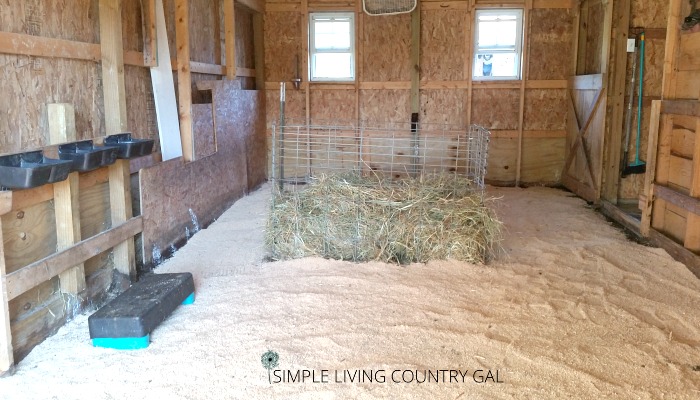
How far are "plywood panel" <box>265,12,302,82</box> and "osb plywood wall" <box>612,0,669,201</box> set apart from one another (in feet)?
12.5

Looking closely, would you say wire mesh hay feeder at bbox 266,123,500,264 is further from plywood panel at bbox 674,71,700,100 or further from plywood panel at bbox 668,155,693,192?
plywood panel at bbox 674,71,700,100

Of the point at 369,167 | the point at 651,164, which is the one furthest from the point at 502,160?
the point at 369,167

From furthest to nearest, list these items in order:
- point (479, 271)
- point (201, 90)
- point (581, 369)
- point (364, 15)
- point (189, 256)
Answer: point (364, 15), point (201, 90), point (189, 256), point (479, 271), point (581, 369)

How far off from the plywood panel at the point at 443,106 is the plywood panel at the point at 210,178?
2.07m

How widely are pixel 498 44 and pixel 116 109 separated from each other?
5.17 meters

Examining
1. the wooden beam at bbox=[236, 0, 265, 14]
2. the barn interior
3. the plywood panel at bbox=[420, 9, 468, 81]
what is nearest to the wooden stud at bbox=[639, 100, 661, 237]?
the barn interior

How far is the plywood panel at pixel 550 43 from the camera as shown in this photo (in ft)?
24.0

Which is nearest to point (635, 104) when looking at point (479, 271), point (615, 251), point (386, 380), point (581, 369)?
point (615, 251)

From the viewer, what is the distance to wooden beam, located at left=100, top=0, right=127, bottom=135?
11.9 feet

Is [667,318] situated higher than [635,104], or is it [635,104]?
[635,104]

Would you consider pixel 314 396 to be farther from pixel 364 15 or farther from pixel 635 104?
pixel 364 15

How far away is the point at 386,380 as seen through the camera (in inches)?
102

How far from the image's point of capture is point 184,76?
16.2 feet

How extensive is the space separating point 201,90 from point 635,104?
427 centimetres
